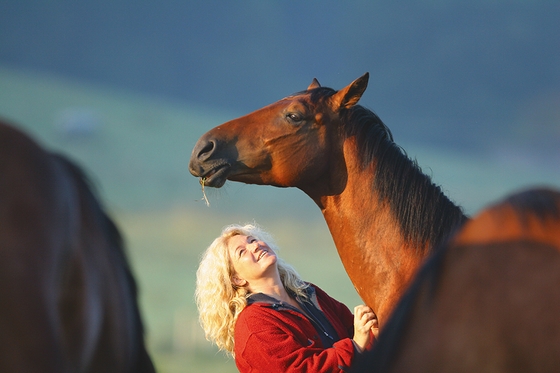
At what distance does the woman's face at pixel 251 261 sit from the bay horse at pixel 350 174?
1.57 feet

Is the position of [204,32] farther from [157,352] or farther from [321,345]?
[321,345]

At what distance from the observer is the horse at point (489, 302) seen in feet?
3.78

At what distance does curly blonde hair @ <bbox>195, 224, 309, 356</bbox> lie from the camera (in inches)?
102

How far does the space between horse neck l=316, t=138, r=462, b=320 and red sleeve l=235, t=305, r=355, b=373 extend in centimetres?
50

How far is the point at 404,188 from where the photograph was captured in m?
2.87

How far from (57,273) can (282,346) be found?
1188 millimetres

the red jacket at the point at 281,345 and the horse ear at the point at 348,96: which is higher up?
the horse ear at the point at 348,96

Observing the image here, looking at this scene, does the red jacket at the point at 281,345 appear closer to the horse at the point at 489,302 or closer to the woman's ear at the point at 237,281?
the woman's ear at the point at 237,281

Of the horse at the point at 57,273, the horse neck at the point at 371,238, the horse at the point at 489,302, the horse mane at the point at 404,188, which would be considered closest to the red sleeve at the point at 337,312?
the horse neck at the point at 371,238

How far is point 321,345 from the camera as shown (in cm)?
239

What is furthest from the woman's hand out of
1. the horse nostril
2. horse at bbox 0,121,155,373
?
the horse nostril

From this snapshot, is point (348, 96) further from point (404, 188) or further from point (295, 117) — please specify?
point (404, 188)

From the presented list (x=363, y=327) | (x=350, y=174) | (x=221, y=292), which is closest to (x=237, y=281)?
(x=221, y=292)

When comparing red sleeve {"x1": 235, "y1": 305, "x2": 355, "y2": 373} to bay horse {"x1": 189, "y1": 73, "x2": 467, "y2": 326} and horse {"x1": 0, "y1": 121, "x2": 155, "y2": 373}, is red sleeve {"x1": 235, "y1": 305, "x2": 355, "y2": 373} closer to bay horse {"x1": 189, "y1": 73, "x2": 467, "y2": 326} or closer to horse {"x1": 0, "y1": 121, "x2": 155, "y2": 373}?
bay horse {"x1": 189, "y1": 73, "x2": 467, "y2": 326}
